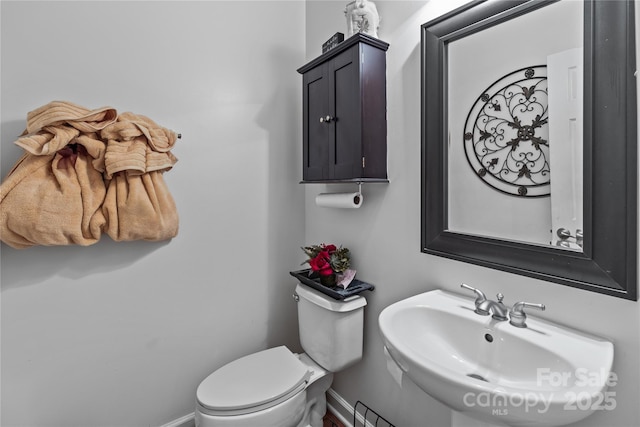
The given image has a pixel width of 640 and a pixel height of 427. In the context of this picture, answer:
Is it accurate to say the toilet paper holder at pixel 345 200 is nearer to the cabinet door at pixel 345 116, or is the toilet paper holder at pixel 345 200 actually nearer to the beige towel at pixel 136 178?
Answer: the cabinet door at pixel 345 116

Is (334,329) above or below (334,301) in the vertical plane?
below

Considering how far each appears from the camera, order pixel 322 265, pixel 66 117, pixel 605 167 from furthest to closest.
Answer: pixel 322 265
pixel 66 117
pixel 605 167

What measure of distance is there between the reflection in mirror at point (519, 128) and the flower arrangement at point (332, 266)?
0.53m

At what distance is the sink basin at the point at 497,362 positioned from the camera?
60 cm

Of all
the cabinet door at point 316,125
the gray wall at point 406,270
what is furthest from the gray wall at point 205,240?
the cabinet door at point 316,125

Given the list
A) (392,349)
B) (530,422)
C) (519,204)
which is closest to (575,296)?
(519,204)

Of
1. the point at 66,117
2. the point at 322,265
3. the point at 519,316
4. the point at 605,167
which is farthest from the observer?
the point at 322,265

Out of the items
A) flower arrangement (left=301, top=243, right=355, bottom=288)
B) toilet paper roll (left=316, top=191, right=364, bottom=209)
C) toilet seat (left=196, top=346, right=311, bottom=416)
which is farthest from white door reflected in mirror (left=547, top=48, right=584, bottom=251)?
toilet seat (left=196, top=346, right=311, bottom=416)

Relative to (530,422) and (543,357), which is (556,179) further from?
(530,422)

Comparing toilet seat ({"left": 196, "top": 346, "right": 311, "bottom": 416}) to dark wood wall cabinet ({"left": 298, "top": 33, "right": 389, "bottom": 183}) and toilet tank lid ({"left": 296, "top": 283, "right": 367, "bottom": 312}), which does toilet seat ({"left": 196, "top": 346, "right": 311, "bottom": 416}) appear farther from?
dark wood wall cabinet ({"left": 298, "top": 33, "right": 389, "bottom": 183})

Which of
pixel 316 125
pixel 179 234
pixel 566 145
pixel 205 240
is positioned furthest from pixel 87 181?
pixel 566 145

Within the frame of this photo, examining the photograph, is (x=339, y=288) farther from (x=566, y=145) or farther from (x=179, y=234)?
(x=566, y=145)

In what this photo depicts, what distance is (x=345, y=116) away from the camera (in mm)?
1292

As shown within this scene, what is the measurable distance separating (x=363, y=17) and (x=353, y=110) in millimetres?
415
